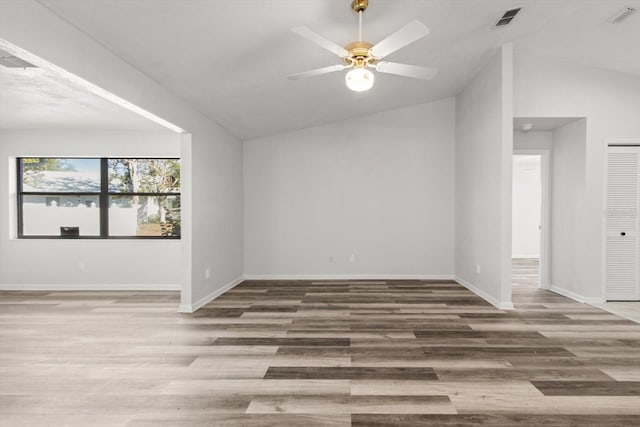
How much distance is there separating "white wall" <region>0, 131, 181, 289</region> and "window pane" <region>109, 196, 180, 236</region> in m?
0.21

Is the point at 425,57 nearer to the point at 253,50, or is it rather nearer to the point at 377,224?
the point at 253,50

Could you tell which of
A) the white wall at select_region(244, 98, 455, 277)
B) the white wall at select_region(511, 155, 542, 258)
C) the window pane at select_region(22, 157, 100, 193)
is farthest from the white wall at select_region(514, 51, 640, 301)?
the window pane at select_region(22, 157, 100, 193)

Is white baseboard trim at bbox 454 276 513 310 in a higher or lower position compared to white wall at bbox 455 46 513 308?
lower

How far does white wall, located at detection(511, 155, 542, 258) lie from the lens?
32.7 ft

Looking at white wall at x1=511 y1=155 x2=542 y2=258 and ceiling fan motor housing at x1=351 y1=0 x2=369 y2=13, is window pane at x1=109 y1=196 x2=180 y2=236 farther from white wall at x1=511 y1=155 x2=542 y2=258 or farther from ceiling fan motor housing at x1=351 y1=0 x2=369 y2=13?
white wall at x1=511 y1=155 x2=542 y2=258

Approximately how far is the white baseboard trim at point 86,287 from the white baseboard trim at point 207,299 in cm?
79

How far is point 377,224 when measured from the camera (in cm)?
683

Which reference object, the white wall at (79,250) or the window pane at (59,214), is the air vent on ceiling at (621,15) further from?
the window pane at (59,214)

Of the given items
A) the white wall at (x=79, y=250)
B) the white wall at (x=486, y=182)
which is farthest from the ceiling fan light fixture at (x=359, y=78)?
the white wall at (x=79, y=250)

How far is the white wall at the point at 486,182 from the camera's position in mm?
4621

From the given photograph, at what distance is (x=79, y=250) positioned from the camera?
6023 millimetres

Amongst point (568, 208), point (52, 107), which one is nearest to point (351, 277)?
point (568, 208)

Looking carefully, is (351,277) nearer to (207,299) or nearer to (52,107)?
(207,299)

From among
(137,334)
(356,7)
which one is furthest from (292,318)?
(356,7)
